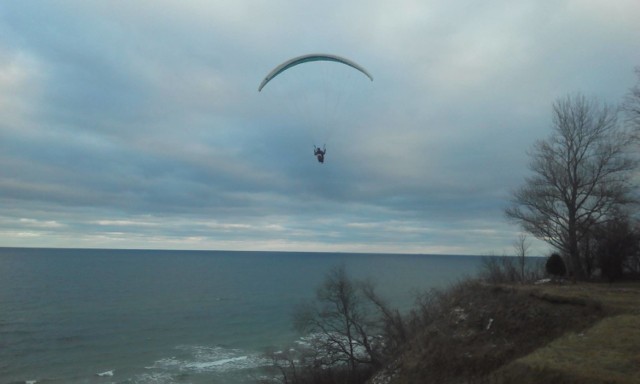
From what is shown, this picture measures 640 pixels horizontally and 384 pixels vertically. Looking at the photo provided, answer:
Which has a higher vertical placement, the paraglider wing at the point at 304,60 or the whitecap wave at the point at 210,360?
the paraglider wing at the point at 304,60

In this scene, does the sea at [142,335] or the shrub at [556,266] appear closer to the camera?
the shrub at [556,266]

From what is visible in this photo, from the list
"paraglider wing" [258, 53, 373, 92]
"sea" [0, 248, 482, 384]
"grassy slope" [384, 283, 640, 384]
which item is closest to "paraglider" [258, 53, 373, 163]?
"paraglider wing" [258, 53, 373, 92]

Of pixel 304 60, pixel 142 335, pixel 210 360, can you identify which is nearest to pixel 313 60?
pixel 304 60

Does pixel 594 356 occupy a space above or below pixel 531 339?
above

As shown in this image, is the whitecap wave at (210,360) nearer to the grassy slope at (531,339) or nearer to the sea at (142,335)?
the sea at (142,335)

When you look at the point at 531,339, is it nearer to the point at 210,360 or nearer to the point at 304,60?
the point at 304,60

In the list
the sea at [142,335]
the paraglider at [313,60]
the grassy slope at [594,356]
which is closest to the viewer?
the grassy slope at [594,356]

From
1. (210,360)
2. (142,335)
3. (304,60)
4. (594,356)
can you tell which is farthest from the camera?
(142,335)

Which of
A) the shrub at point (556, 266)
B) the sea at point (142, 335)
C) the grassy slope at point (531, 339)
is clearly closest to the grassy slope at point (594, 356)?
the grassy slope at point (531, 339)

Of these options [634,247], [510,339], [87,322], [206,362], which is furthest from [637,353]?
[87,322]

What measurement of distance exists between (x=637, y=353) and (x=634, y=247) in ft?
58.5

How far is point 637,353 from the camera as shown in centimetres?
1237

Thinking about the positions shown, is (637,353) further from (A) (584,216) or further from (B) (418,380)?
(A) (584,216)

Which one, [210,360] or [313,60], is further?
[210,360]
